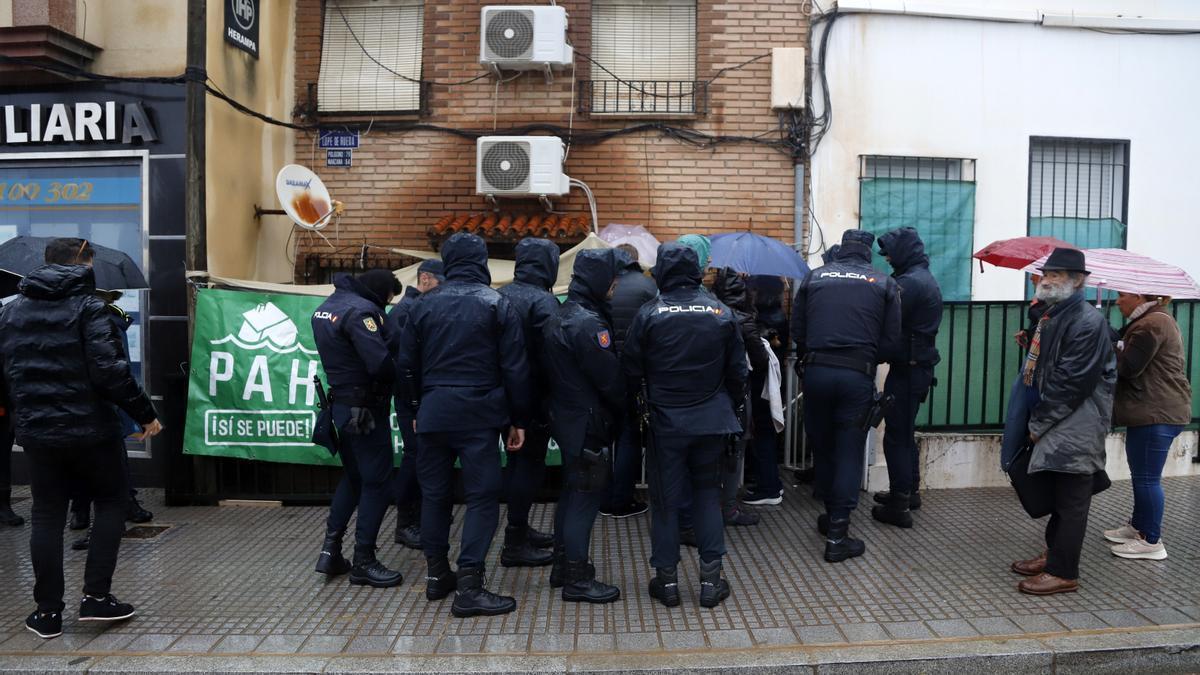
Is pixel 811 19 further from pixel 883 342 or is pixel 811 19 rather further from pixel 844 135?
pixel 883 342

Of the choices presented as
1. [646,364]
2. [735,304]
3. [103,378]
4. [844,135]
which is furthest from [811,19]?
[103,378]

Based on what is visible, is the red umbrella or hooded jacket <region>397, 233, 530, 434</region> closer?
hooded jacket <region>397, 233, 530, 434</region>

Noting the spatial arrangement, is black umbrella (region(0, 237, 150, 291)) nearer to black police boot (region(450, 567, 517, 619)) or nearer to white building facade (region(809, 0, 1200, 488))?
black police boot (region(450, 567, 517, 619))

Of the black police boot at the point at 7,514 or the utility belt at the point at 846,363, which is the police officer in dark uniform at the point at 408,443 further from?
the black police boot at the point at 7,514

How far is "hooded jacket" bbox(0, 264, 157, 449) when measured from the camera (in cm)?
457

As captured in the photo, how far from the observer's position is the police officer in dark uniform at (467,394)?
4.90 metres

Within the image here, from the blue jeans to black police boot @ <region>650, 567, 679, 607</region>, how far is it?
10.3 feet

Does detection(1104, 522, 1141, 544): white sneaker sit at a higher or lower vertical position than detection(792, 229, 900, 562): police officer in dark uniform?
lower

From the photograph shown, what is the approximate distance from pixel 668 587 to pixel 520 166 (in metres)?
4.89

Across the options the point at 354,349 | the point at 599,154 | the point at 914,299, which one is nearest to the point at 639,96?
the point at 599,154

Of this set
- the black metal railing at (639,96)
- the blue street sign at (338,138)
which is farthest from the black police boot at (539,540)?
the blue street sign at (338,138)

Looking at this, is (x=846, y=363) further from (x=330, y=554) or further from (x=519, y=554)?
(x=330, y=554)

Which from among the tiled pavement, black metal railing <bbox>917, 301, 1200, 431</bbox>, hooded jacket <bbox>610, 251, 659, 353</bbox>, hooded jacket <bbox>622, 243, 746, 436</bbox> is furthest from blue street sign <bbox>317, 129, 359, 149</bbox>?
black metal railing <bbox>917, 301, 1200, 431</bbox>

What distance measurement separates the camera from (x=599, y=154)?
914cm
